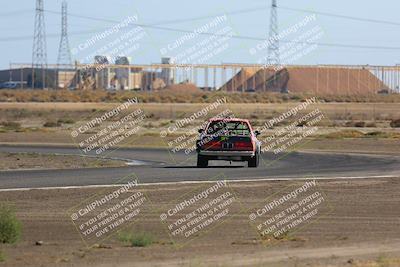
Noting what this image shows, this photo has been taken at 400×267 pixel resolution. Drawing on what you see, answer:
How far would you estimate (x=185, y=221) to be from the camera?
20.5 metres

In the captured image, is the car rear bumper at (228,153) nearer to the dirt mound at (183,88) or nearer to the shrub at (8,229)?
the shrub at (8,229)

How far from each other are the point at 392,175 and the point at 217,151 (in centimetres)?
565

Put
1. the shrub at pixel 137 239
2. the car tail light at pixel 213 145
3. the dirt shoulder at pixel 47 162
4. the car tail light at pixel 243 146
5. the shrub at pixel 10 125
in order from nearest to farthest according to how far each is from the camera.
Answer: the shrub at pixel 137 239
the car tail light at pixel 213 145
the car tail light at pixel 243 146
the dirt shoulder at pixel 47 162
the shrub at pixel 10 125

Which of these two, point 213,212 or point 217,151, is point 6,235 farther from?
point 217,151

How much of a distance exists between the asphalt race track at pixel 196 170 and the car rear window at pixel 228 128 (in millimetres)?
1192

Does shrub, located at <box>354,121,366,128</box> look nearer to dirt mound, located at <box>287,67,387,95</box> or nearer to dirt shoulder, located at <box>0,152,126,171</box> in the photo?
dirt shoulder, located at <box>0,152,126,171</box>

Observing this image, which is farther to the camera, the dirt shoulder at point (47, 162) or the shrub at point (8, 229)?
the dirt shoulder at point (47, 162)

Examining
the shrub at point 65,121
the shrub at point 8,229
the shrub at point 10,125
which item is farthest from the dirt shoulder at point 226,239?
the shrub at point 65,121

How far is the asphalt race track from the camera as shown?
3023 centimetres

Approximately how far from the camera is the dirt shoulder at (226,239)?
51.2 feet

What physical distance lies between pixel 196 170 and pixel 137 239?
56.0 feet

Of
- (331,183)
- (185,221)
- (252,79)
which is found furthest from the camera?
(252,79)

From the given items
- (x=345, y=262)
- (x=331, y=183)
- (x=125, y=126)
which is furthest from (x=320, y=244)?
(x=125, y=126)

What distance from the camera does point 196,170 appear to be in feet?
113
